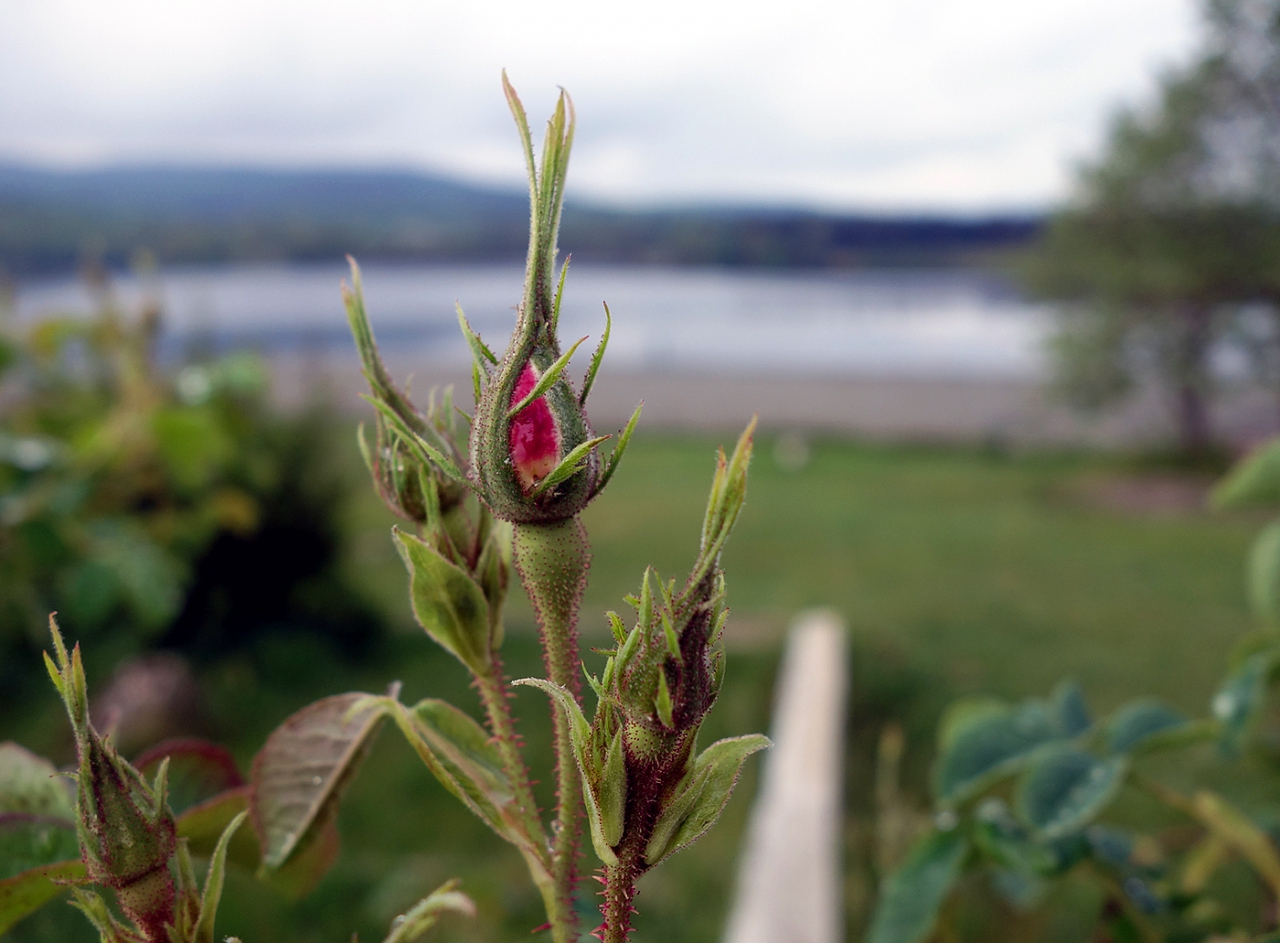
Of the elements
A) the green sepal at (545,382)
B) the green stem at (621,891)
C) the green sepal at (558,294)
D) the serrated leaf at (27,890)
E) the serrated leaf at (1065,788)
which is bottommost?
the serrated leaf at (1065,788)

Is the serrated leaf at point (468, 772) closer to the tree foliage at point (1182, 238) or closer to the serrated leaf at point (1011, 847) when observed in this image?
the serrated leaf at point (1011, 847)

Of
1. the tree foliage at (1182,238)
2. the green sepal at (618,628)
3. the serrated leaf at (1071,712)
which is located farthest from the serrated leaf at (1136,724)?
the tree foliage at (1182,238)

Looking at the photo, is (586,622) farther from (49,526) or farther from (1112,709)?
(49,526)

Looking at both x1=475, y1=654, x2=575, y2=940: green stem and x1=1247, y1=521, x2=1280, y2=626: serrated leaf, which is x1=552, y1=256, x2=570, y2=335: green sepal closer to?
x1=475, y1=654, x2=575, y2=940: green stem

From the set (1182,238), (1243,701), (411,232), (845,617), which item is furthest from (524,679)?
(411,232)

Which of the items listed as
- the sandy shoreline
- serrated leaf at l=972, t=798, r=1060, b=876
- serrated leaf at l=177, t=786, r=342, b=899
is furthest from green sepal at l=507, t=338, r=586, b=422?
the sandy shoreline

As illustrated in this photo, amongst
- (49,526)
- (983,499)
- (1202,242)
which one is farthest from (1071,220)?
(49,526)

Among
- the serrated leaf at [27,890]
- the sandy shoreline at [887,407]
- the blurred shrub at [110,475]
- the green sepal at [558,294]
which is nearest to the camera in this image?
the green sepal at [558,294]
